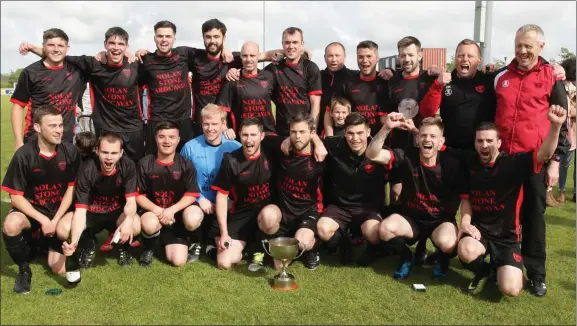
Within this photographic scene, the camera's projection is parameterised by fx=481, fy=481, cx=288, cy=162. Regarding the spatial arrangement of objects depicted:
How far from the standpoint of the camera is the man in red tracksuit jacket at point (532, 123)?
4.16m

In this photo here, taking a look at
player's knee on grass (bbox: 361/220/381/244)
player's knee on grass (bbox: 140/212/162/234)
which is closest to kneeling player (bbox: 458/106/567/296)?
player's knee on grass (bbox: 361/220/381/244)

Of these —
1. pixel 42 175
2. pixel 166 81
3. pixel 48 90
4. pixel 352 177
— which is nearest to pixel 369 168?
pixel 352 177

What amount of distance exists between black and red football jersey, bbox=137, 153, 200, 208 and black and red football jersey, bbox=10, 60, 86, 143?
112 cm

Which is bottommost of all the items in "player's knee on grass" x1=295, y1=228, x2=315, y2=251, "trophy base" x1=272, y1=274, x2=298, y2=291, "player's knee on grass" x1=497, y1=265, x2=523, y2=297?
"trophy base" x1=272, y1=274, x2=298, y2=291

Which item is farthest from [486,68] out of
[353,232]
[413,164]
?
[353,232]

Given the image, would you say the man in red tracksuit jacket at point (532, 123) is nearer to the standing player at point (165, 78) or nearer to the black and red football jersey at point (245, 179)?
the black and red football jersey at point (245, 179)

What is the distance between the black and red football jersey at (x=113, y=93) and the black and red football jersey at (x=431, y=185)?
302 centimetres

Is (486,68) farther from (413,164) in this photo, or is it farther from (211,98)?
(211,98)

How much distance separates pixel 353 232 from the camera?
495cm

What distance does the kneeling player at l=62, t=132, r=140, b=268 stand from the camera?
4.52m

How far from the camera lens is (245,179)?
489 centimetres

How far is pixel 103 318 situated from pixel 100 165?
5.41 feet

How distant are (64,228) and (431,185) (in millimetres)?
3449

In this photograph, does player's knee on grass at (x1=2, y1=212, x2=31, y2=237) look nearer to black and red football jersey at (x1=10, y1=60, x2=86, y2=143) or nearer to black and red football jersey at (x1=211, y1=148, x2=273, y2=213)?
black and red football jersey at (x1=10, y1=60, x2=86, y2=143)
